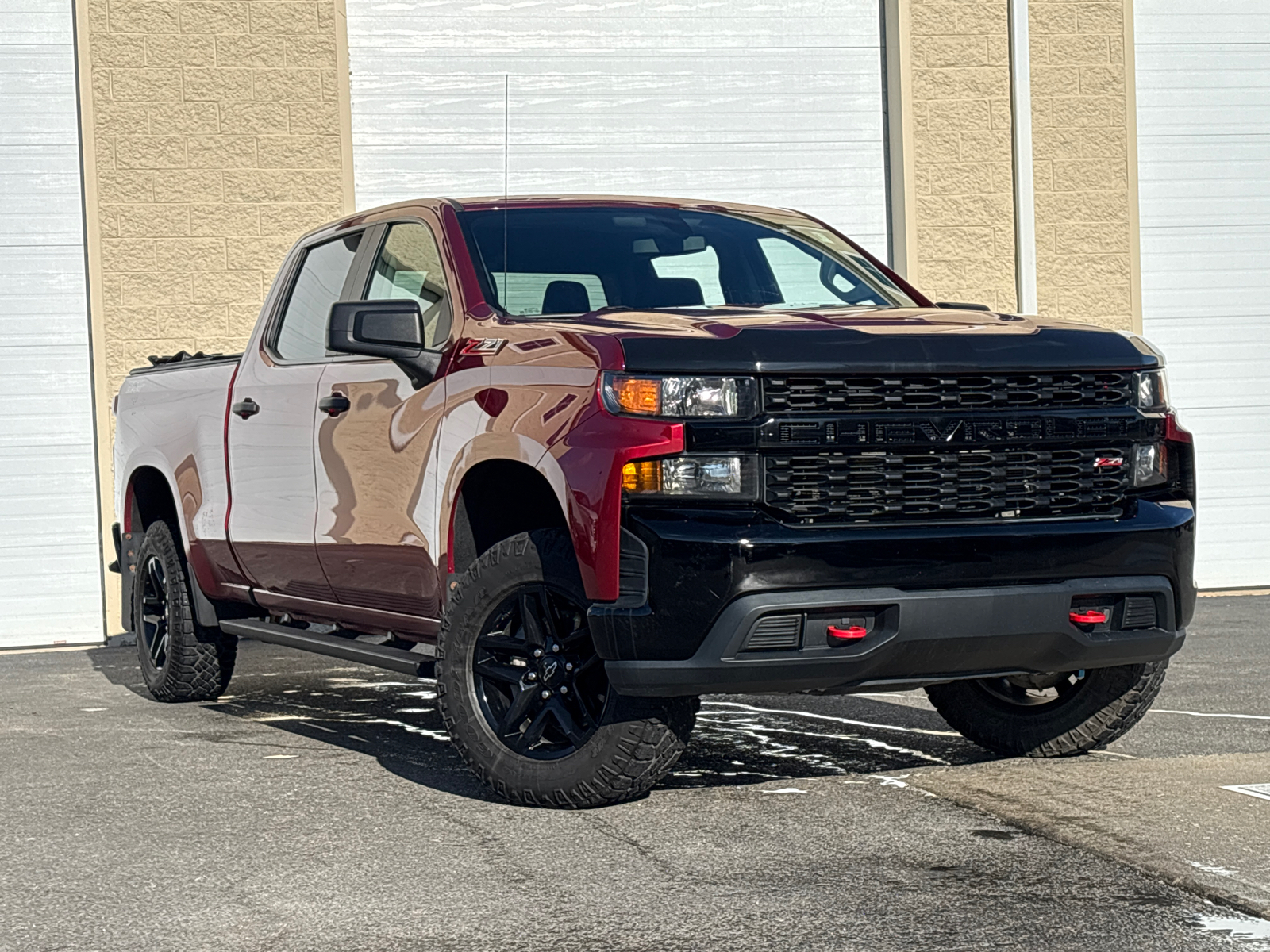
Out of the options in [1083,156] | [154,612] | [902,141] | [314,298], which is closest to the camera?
[314,298]

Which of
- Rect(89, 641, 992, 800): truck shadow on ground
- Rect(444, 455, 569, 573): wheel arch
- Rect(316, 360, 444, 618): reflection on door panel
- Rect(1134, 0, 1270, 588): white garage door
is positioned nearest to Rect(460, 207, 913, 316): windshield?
Rect(316, 360, 444, 618): reflection on door panel

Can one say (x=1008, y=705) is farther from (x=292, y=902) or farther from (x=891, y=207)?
(x=891, y=207)

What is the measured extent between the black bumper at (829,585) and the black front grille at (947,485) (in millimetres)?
65

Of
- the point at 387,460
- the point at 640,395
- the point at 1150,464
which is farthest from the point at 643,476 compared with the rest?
the point at 1150,464

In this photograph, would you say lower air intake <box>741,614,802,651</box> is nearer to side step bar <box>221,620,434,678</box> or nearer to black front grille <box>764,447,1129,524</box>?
black front grille <box>764,447,1129,524</box>

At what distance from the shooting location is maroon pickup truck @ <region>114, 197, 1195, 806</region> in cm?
511

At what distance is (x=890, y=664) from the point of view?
521cm

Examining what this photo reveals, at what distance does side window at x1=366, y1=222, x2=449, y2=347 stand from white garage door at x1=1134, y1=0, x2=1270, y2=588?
9011 millimetres

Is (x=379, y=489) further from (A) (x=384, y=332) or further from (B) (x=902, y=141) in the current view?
(B) (x=902, y=141)

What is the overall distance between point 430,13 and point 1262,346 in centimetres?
704

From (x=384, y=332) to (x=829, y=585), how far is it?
1.82 metres

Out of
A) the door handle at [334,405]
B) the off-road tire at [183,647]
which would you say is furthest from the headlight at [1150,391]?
the off-road tire at [183,647]

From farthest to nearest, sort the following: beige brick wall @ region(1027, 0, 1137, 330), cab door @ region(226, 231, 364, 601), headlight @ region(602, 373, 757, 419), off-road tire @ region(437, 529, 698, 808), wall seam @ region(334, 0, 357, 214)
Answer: beige brick wall @ region(1027, 0, 1137, 330) < wall seam @ region(334, 0, 357, 214) < cab door @ region(226, 231, 364, 601) < off-road tire @ region(437, 529, 698, 808) < headlight @ region(602, 373, 757, 419)

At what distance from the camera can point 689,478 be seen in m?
5.11
